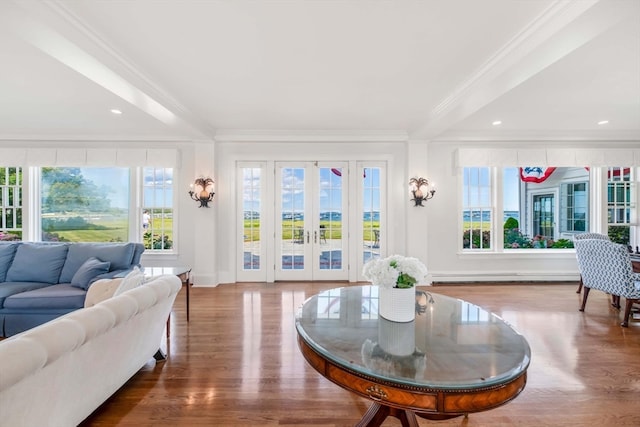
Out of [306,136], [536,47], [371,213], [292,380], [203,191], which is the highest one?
[306,136]

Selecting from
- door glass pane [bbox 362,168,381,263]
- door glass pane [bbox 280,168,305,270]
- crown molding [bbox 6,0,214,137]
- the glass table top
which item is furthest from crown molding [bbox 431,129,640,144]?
crown molding [bbox 6,0,214,137]

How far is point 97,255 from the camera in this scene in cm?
325

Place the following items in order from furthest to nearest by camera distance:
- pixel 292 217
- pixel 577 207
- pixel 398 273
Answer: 1. pixel 577 207
2. pixel 292 217
3. pixel 398 273

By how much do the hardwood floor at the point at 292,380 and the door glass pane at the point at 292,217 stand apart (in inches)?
55.5

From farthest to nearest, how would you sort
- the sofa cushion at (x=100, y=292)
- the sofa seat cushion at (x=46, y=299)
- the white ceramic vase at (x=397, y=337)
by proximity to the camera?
the sofa seat cushion at (x=46, y=299) < the sofa cushion at (x=100, y=292) < the white ceramic vase at (x=397, y=337)

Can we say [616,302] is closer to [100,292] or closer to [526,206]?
[526,206]

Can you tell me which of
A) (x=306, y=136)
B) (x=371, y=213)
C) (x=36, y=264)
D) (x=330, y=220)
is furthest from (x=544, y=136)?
(x=36, y=264)

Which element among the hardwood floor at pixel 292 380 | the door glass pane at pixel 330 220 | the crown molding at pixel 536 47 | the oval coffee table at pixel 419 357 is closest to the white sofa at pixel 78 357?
the hardwood floor at pixel 292 380

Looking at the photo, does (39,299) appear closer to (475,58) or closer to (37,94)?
(37,94)

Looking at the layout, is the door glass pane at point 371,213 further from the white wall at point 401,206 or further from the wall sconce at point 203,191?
the wall sconce at point 203,191

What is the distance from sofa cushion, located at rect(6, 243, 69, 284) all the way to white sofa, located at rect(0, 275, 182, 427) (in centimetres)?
195

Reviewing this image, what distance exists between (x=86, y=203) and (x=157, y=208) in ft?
4.20

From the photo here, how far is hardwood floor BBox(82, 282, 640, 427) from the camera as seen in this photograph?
180 cm

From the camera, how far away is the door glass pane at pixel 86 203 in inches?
194
